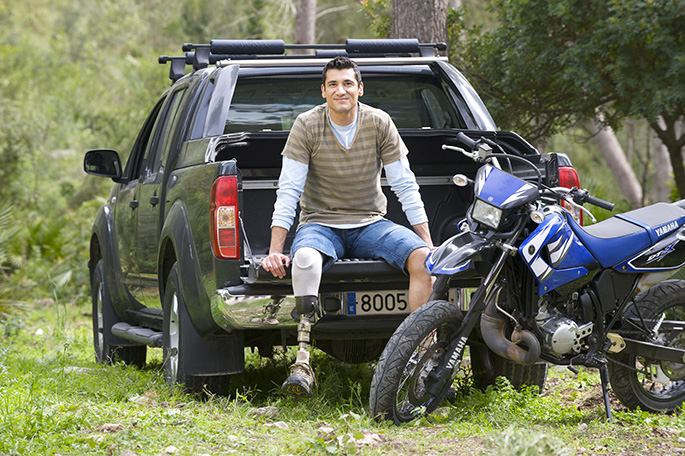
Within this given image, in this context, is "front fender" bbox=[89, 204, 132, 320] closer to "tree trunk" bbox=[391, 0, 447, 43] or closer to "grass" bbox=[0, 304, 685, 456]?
"grass" bbox=[0, 304, 685, 456]

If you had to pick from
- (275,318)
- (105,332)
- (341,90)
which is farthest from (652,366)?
(105,332)

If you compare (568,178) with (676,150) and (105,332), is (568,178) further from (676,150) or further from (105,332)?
(676,150)

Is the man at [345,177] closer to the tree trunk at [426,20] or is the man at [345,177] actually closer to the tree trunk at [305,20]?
the tree trunk at [426,20]

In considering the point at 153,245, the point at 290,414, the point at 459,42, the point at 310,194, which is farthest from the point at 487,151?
the point at 459,42

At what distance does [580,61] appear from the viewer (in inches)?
359

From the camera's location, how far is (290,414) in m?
4.77

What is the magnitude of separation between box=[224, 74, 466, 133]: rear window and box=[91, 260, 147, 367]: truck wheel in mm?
1997

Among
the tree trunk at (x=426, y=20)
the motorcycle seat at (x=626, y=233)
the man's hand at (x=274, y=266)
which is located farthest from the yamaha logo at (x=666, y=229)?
the tree trunk at (x=426, y=20)

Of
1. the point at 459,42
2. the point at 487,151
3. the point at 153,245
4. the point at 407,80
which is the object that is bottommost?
the point at 153,245

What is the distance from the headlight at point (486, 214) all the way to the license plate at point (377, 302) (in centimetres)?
58

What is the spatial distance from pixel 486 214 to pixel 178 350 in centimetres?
188

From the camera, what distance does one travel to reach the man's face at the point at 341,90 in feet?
15.8

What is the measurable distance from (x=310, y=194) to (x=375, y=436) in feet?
5.04

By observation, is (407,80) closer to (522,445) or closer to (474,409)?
(474,409)
